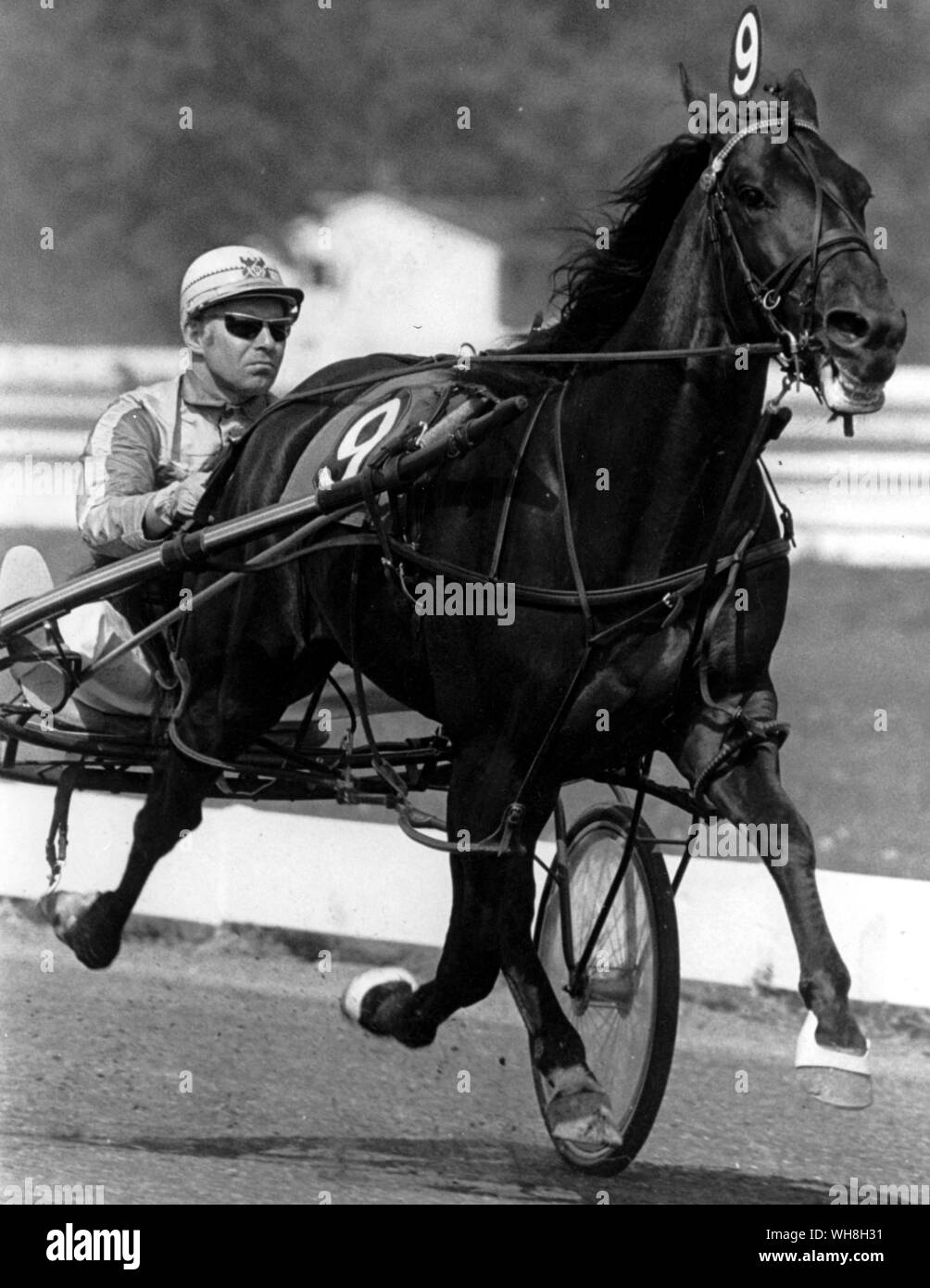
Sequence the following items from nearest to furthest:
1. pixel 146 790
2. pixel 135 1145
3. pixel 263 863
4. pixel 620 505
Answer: pixel 620 505 → pixel 135 1145 → pixel 146 790 → pixel 263 863

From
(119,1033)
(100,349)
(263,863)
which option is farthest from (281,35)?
(119,1033)

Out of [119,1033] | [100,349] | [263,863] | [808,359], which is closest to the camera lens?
[808,359]

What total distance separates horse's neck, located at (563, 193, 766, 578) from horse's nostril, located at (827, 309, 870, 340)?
0.91 ft

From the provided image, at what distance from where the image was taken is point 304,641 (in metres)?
4.47

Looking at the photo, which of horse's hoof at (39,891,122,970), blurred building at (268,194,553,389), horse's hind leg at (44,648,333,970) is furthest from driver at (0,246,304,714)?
blurred building at (268,194,553,389)

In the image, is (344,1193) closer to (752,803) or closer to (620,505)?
(752,803)

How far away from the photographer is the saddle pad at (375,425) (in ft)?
12.9

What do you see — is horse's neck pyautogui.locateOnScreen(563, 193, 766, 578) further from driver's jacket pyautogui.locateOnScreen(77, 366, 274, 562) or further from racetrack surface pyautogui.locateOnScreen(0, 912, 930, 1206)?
racetrack surface pyautogui.locateOnScreen(0, 912, 930, 1206)

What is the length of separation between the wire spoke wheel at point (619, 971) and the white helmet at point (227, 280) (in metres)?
1.27

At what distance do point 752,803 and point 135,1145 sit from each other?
1488mm

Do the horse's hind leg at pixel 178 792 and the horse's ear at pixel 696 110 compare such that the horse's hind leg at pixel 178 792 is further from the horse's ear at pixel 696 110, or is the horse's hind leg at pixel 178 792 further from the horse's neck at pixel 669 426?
the horse's ear at pixel 696 110

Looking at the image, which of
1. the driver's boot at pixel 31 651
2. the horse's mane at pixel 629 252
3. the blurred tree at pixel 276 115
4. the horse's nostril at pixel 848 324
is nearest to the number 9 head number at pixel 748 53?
the horse's mane at pixel 629 252

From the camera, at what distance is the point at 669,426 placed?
357 cm

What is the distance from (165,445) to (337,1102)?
145 centimetres
